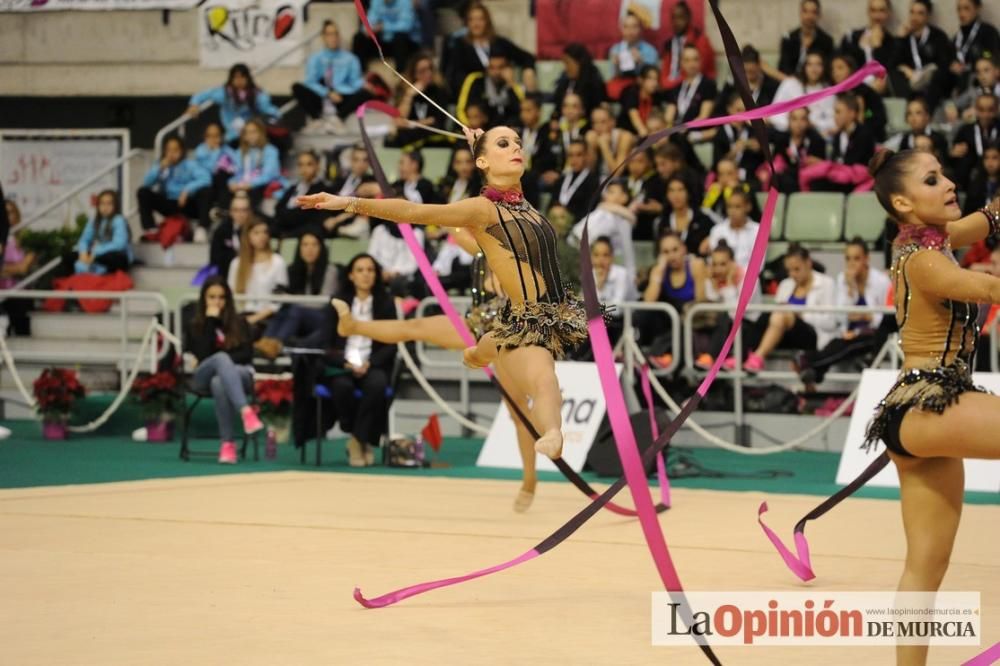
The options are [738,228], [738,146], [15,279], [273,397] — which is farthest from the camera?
[15,279]

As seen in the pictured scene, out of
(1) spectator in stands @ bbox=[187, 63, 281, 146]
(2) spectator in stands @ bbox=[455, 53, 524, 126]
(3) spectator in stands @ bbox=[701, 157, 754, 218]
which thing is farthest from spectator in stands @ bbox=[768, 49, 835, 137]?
(1) spectator in stands @ bbox=[187, 63, 281, 146]

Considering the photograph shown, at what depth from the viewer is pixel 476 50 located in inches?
574

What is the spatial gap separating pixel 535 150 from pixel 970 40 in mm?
3723

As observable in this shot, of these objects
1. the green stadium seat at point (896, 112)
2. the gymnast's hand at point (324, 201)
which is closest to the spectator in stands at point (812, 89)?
the green stadium seat at point (896, 112)

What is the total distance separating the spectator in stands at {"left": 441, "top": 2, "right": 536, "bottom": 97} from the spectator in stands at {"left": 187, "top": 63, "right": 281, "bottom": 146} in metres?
1.78

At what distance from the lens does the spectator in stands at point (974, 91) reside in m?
12.5

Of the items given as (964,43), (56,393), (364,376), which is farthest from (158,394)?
(964,43)

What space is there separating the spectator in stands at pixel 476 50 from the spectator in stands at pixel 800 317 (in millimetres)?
3932

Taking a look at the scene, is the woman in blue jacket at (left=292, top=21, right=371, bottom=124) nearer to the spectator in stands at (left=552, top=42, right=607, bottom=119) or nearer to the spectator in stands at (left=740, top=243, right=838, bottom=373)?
the spectator in stands at (left=552, top=42, right=607, bottom=119)

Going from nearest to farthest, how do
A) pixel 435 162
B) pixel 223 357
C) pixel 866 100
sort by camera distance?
1. pixel 223 357
2. pixel 866 100
3. pixel 435 162

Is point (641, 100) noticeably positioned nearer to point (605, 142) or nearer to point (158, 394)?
point (605, 142)

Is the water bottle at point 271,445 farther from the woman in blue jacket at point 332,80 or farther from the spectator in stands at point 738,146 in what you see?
the woman in blue jacket at point 332,80

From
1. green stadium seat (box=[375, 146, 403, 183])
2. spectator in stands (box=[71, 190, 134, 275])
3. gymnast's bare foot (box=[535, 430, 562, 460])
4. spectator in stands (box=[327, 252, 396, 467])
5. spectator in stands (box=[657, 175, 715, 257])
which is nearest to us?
gymnast's bare foot (box=[535, 430, 562, 460])

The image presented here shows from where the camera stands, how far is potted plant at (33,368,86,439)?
11875 mm
